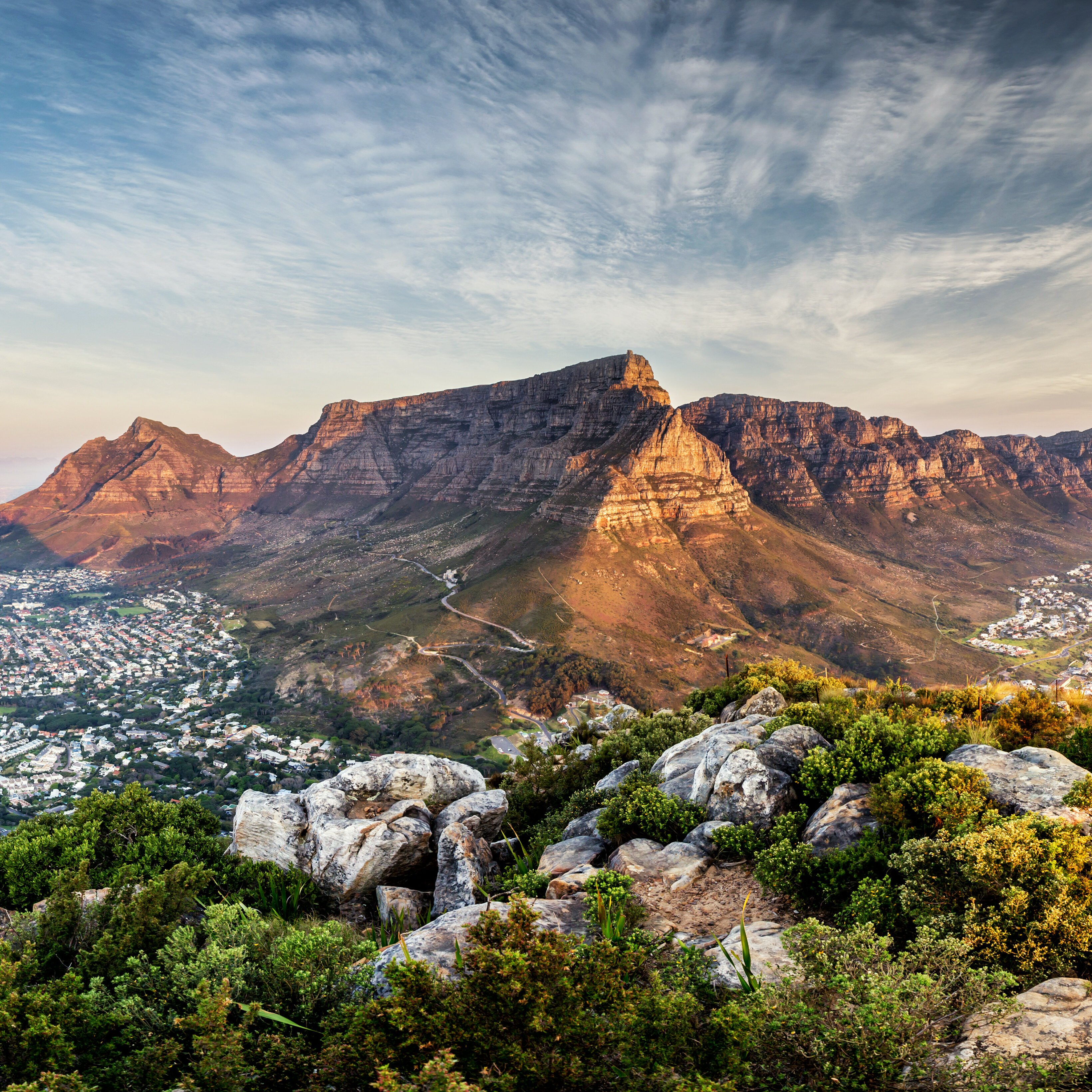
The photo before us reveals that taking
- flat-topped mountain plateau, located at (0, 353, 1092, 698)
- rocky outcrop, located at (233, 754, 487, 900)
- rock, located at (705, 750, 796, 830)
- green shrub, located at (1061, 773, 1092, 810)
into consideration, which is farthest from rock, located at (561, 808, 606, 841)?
flat-topped mountain plateau, located at (0, 353, 1092, 698)

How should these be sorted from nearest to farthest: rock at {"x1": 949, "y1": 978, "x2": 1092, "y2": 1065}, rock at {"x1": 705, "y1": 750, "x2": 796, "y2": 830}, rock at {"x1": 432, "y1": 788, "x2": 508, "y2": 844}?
rock at {"x1": 949, "y1": 978, "x2": 1092, "y2": 1065}
rock at {"x1": 705, "y1": 750, "x2": 796, "y2": 830}
rock at {"x1": 432, "y1": 788, "x2": 508, "y2": 844}

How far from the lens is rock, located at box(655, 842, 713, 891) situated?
34.9 feet

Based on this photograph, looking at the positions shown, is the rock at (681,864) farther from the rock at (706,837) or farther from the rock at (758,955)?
the rock at (758,955)

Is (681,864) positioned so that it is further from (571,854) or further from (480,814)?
(480,814)

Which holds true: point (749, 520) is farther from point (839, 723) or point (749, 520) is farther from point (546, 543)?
point (839, 723)

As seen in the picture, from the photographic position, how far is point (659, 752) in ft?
65.1

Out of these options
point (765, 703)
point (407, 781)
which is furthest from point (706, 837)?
point (407, 781)

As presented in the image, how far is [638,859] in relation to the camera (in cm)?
1152

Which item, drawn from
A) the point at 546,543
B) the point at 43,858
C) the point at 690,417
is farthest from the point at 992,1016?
the point at 690,417

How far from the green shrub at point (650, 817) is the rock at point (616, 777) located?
349 cm

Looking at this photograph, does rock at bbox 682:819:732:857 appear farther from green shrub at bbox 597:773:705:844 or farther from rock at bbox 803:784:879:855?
rock at bbox 803:784:879:855

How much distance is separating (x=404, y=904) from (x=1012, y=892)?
11850 mm

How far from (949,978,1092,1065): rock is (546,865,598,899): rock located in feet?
20.1

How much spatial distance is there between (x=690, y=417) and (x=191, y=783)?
18920cm
